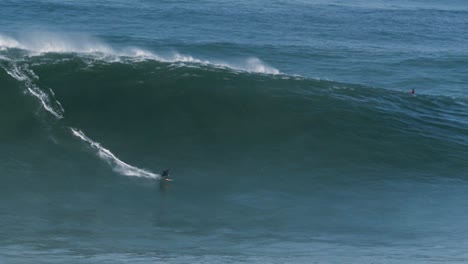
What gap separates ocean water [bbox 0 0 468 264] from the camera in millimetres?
23344

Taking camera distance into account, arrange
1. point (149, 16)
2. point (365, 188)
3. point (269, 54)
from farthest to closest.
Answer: point (149, 16) < point (269, 54) < point (365, 188)

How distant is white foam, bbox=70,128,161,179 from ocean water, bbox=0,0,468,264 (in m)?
0.09

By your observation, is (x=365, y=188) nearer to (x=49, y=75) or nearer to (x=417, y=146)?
(x=417, y=146)

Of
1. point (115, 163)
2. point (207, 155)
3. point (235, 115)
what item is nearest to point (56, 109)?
point (115, 163)

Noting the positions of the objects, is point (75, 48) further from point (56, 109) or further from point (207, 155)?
point (207, 155)

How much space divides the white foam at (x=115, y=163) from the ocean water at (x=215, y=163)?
9 cm

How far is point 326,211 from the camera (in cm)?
2684

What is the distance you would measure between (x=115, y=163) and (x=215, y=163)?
13.0 feet

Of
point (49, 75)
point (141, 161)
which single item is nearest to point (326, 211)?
point (141, 161)

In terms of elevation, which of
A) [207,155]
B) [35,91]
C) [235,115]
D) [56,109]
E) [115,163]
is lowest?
[115,163]

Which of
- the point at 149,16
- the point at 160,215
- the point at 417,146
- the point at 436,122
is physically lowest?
the point at 160,215

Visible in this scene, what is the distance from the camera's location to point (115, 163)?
2925cm

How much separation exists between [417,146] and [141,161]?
12.3 m

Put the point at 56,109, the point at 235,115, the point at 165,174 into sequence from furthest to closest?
the point at 235,115, the point at 56,109, the point at 165,174
